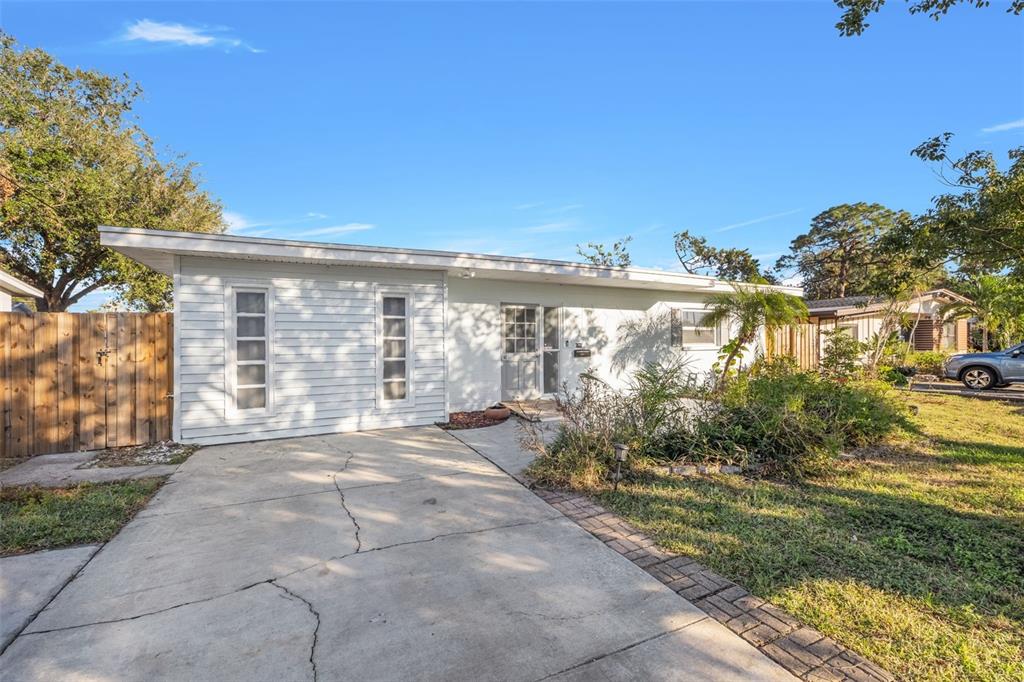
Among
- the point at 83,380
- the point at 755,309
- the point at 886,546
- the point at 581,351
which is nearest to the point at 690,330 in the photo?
the point at 755,309

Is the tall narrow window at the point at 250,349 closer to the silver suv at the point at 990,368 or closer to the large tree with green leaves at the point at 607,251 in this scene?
the silver suv at the point at 990,368

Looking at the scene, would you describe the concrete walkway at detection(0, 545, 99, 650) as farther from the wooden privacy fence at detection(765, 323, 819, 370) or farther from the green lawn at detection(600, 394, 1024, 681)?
the wooden privacy fence at detection(765, 323, 819, 370)

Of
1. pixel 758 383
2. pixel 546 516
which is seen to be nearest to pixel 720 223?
pixel 758 383

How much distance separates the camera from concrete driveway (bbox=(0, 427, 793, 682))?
2.17 m

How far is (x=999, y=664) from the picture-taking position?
7.09 feet

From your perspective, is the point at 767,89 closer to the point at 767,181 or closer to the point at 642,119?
the point at 642,119

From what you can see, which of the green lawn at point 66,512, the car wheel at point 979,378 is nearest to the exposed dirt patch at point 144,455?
the green lawn at point 66,512

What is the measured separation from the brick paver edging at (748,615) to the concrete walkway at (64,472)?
5.00m

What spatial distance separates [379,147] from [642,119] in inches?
257

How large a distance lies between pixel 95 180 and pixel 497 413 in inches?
461

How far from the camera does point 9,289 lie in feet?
38.2

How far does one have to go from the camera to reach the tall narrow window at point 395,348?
25.1 ft

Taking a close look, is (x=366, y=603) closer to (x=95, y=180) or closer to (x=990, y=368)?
(x=95, y=180)

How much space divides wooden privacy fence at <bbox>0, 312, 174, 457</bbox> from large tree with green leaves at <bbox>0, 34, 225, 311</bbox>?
26.0 feet
